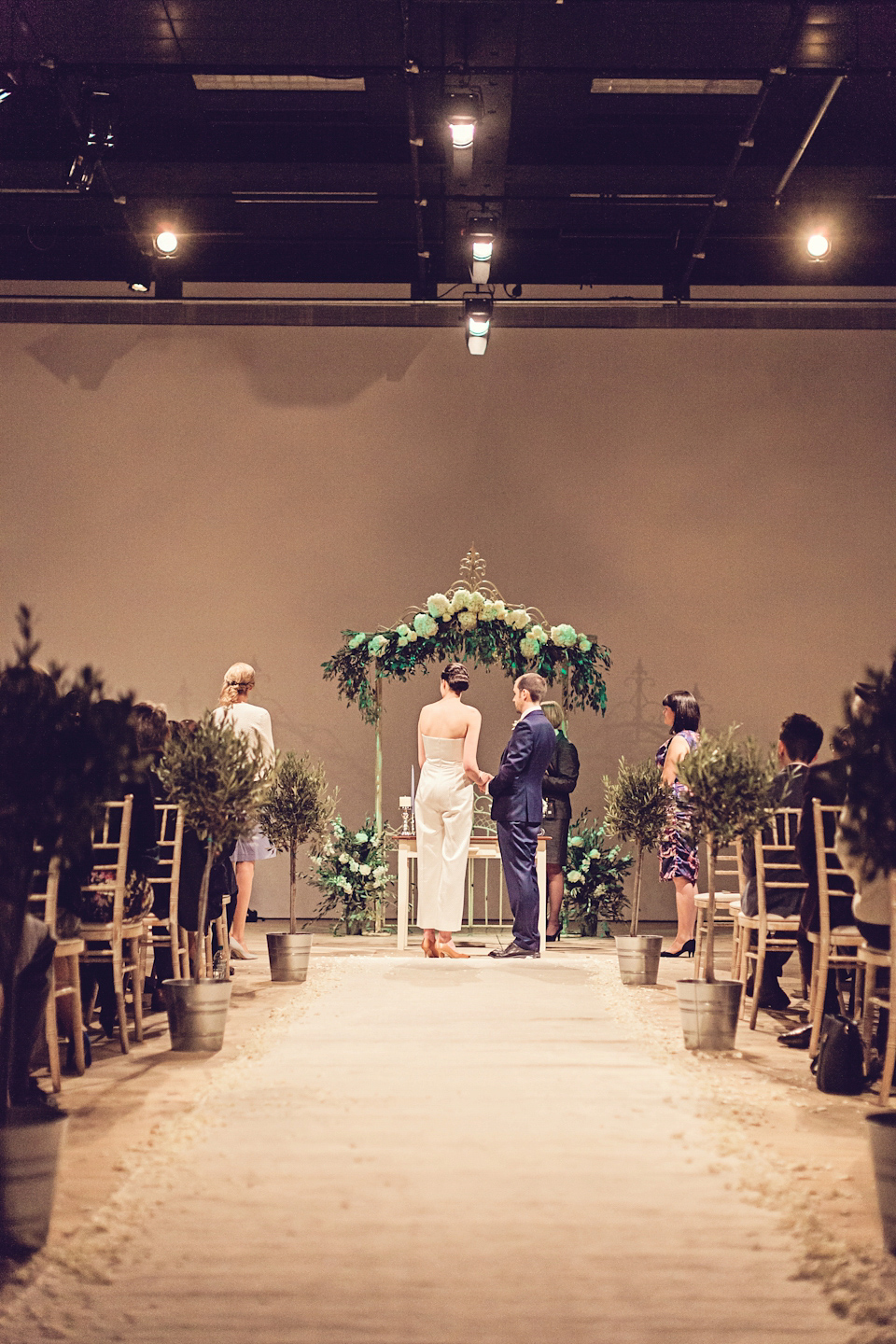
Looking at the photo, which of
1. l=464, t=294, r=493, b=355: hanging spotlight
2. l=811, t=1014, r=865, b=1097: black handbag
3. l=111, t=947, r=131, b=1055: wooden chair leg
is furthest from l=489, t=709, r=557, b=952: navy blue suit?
l=464, t=294, r=493, b=355: hanging spotlight

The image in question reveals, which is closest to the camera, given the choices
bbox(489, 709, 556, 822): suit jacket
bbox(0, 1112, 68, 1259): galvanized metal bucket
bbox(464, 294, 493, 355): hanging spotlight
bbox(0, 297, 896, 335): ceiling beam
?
bbox(0, 1112, 68, 1259): galvanized metal bucket

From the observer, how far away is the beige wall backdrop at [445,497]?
10641mm

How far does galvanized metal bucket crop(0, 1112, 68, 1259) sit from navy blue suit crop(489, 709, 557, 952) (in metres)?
4.78

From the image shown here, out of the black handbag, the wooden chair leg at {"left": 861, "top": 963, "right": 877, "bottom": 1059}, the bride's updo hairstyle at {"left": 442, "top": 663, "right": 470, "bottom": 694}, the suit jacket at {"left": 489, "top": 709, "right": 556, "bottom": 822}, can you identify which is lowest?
the black handbag

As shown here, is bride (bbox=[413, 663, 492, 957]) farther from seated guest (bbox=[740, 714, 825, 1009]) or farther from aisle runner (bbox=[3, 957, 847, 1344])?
aisle runner (bbox=[3, 957, 847, 1344])

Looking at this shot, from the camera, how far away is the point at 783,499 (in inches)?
423

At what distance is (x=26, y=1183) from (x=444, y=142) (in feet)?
25.9

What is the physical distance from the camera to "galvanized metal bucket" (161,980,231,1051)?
174 inches

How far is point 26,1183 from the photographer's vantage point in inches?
98.7

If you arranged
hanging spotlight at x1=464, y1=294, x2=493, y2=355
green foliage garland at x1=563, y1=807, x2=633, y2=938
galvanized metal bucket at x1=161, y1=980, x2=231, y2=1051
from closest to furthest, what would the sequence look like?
galvanized metal bucket at x1=161, y1=980, x2=231, y2=1051 < green foliage garland at x1=563, y1=807, x2=633, y2=938 < hanging spotlight at x1=464, y1=294, x2=493, y2=355

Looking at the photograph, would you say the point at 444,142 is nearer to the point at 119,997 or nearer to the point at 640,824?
the point at 640,824

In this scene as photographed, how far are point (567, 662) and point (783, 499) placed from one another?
3433mm

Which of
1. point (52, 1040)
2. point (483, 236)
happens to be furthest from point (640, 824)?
point (483, 236)

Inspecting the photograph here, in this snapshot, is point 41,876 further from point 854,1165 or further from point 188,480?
point 188,480
